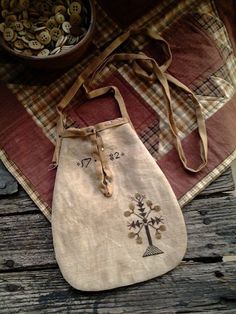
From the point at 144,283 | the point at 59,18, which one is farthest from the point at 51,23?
the point at 144,283

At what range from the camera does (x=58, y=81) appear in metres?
0.97

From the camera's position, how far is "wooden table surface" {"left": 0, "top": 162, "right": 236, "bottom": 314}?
81cm

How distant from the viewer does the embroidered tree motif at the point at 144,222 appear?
83cm

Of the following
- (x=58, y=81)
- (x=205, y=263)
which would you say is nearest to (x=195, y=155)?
(x=205, y=263)

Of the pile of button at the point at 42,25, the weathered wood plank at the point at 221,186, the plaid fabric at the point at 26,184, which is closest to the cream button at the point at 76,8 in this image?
the pile of button at the point at 42,25

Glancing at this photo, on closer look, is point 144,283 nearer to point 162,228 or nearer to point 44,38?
point 162,228

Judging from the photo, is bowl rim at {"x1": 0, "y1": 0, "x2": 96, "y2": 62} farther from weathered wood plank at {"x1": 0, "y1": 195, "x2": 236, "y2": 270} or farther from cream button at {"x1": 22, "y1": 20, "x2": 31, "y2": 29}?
weathered wood plank at {"x1": 0, "y1": 195, "x2": 236, "y2": 270}

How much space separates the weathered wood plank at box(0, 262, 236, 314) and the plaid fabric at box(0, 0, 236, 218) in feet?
0.41

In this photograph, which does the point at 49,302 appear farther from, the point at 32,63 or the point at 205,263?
the point at 32,63

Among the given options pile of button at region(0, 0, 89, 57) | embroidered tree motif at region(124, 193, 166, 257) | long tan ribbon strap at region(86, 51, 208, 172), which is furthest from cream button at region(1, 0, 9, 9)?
embroidered tree motif at region(124, 193, 166, 257)

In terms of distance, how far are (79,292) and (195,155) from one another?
314mm

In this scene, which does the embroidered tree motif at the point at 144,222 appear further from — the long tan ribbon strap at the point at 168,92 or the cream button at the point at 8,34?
the cream button at the point at 8,34

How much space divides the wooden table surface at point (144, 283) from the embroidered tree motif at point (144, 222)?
51 mm

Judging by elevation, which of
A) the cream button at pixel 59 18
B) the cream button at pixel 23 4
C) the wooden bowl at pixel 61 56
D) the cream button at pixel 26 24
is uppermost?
the cream button at pixel 23 4
